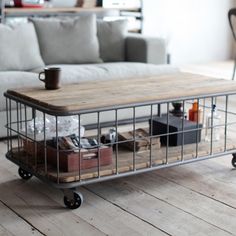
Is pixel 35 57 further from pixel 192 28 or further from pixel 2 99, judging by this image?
pixel 192 28

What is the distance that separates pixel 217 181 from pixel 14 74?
161 cm

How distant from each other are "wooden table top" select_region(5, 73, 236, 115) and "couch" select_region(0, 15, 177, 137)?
2.95 ft

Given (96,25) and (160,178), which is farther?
(96,25)

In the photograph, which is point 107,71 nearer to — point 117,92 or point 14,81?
point 14,81

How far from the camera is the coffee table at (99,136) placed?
2461 millimetres

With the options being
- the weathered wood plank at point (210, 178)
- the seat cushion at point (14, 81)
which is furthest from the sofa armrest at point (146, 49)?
the weathered wood plank at point (210, 178)

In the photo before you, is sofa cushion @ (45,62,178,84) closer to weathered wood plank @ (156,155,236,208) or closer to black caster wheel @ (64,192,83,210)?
weathered wood plank @ (156,155,236,208)

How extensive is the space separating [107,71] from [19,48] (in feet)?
2.25

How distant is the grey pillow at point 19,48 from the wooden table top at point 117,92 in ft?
4.00

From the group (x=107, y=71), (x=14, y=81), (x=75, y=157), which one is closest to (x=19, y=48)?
(x=14, y=81)

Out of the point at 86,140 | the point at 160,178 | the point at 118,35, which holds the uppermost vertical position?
the point at 118,35

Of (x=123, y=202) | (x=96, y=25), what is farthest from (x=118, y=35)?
(x=123, y=202)

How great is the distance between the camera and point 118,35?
4.62 m

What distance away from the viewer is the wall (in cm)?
675
